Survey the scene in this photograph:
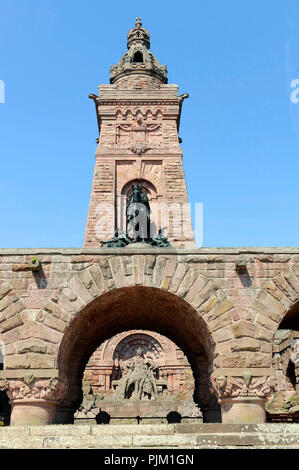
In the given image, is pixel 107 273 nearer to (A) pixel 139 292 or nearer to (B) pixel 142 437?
(A) pixel 139 292

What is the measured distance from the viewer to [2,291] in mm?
10164

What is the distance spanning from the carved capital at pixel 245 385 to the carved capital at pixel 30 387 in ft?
10.6

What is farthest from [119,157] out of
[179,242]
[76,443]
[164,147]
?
[76,443]

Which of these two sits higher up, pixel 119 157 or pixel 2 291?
Answer: pixel 119 157

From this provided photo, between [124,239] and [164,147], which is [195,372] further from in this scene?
[164,147]

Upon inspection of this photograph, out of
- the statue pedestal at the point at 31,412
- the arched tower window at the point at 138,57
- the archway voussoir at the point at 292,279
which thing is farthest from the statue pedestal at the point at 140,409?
the arched tower window at the point at 138,57

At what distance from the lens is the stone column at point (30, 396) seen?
9.49 m

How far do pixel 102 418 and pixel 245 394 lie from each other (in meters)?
8.93

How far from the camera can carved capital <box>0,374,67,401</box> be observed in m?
9.52

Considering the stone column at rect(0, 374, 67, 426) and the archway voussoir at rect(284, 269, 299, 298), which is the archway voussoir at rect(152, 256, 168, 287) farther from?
the stone column at rect(0, 374, 67, 426)

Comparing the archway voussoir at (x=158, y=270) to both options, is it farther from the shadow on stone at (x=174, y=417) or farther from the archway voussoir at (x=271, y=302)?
the shadow on stone at (x=174, y=417)

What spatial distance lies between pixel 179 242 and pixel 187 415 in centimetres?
779

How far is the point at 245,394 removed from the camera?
9.54 metres

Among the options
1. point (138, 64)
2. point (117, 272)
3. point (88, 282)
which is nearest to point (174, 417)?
point (117, 272)
